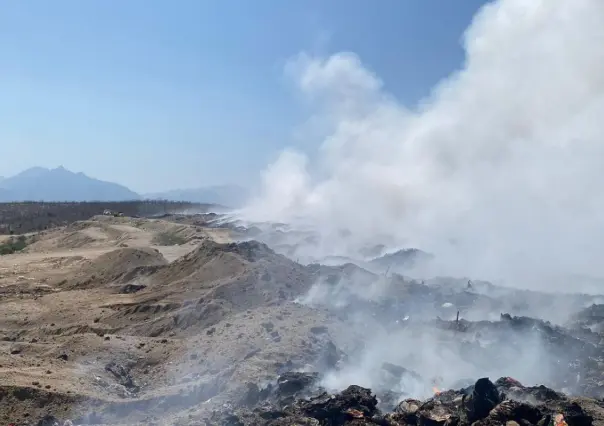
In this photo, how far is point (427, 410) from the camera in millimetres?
9430

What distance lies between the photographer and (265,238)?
39406 mm

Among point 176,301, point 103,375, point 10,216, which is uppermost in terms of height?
point 10,216

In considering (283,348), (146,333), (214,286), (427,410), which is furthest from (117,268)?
(427,410)

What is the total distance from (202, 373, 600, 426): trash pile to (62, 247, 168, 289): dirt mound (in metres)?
16.8

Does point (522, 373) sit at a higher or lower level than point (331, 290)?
lower

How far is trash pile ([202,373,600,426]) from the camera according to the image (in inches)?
348

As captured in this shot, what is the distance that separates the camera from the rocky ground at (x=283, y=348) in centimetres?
1030

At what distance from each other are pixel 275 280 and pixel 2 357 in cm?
993

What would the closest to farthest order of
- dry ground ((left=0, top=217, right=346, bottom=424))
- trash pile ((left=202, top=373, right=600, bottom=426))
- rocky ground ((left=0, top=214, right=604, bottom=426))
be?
trash pile ((left=202, top=373, right=600, bottom=426)) < rocky ground ((left=0, top=214, right=604, bottom=426)) < dry ground ((left=0, top=217, right=346, bottom=424))

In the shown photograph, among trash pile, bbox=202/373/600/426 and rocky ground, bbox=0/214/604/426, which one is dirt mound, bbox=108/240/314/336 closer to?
rocky ground, bbox=0/214/604/426

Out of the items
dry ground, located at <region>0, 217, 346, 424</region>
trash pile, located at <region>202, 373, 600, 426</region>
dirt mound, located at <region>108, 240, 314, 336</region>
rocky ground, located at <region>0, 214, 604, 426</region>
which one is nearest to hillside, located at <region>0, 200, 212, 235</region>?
dry ground, located at <region>0, 217, 346, 424</region>

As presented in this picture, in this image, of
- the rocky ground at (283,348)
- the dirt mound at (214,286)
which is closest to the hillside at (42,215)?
the rocky ground at (283,348)

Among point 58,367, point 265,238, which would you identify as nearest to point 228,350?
point 58,367

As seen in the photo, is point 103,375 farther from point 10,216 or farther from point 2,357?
point 10,216
